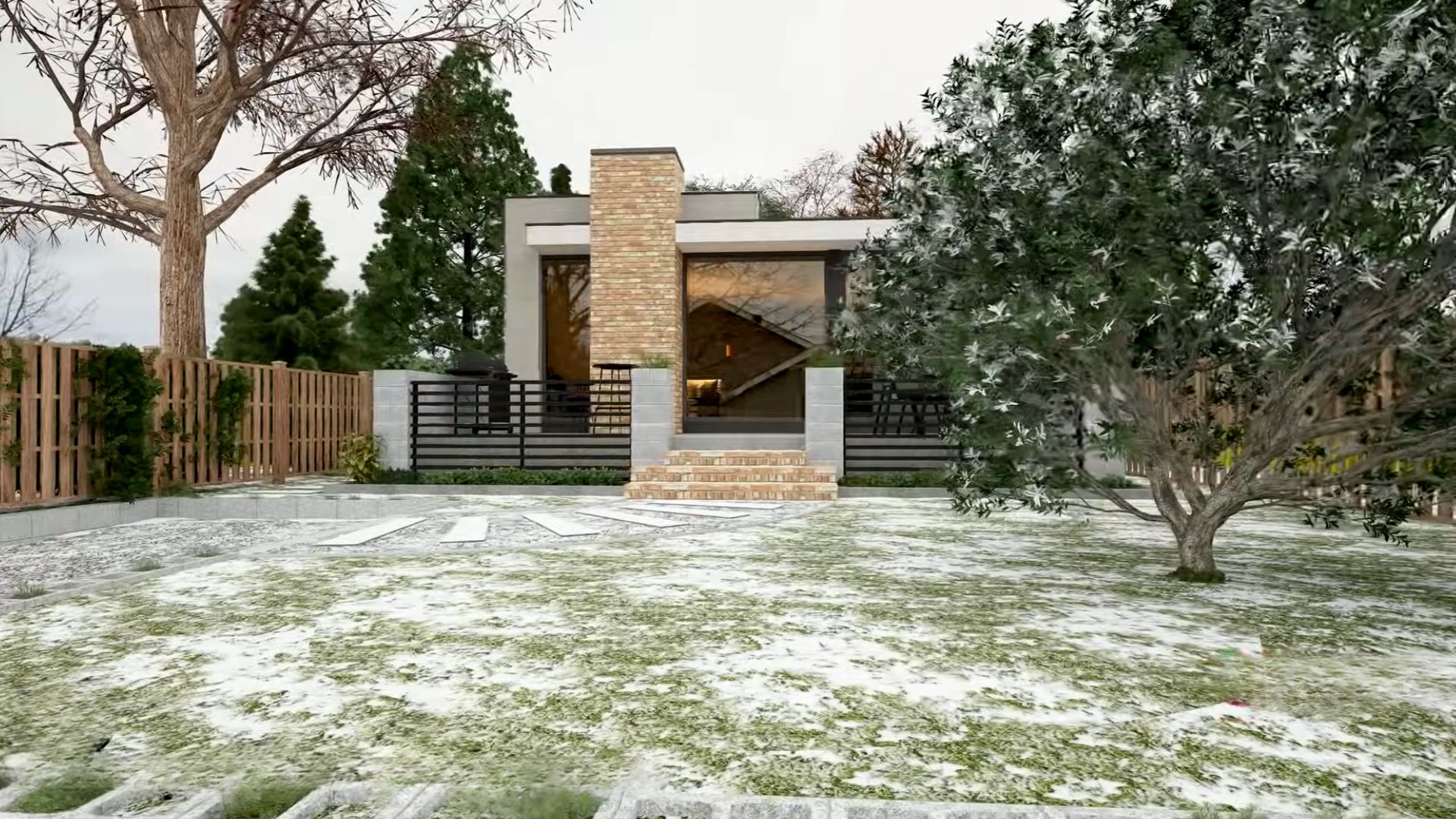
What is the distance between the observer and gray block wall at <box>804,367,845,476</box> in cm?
1194

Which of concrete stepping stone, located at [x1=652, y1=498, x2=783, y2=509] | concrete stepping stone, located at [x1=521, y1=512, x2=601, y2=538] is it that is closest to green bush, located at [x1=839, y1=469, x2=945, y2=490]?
concrete stepping stone, located at [x1=652, y1=498, x2=783, y2=509]

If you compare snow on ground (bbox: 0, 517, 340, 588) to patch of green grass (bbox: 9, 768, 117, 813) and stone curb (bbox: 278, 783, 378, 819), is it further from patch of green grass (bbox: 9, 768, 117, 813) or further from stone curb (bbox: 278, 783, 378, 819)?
stone curb (bbox: 278, 783, 378, 819)

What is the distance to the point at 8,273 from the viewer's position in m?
23.1

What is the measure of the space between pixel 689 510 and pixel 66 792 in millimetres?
7625

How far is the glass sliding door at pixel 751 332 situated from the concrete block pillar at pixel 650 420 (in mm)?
4182

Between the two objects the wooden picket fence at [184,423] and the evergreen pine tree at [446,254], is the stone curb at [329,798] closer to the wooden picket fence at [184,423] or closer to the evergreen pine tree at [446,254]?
the wooden picket fence at [184,423]

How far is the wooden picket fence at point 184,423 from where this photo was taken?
8.02 metres

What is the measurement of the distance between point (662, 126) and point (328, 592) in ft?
55.3

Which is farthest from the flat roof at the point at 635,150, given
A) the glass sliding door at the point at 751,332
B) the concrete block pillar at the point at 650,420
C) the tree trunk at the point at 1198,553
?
the tree trunk at the point at 1198,553

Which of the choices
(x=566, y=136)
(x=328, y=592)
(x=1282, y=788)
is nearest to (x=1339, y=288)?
(x=1282, y=788)

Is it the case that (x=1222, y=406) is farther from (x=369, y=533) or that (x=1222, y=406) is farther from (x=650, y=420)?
(x=369, y=533)

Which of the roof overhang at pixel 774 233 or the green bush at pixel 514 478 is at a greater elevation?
the roof overhang at pixel 774 233

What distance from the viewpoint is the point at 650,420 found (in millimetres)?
12250

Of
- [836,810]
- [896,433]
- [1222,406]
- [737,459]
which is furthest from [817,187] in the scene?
[836,810]
